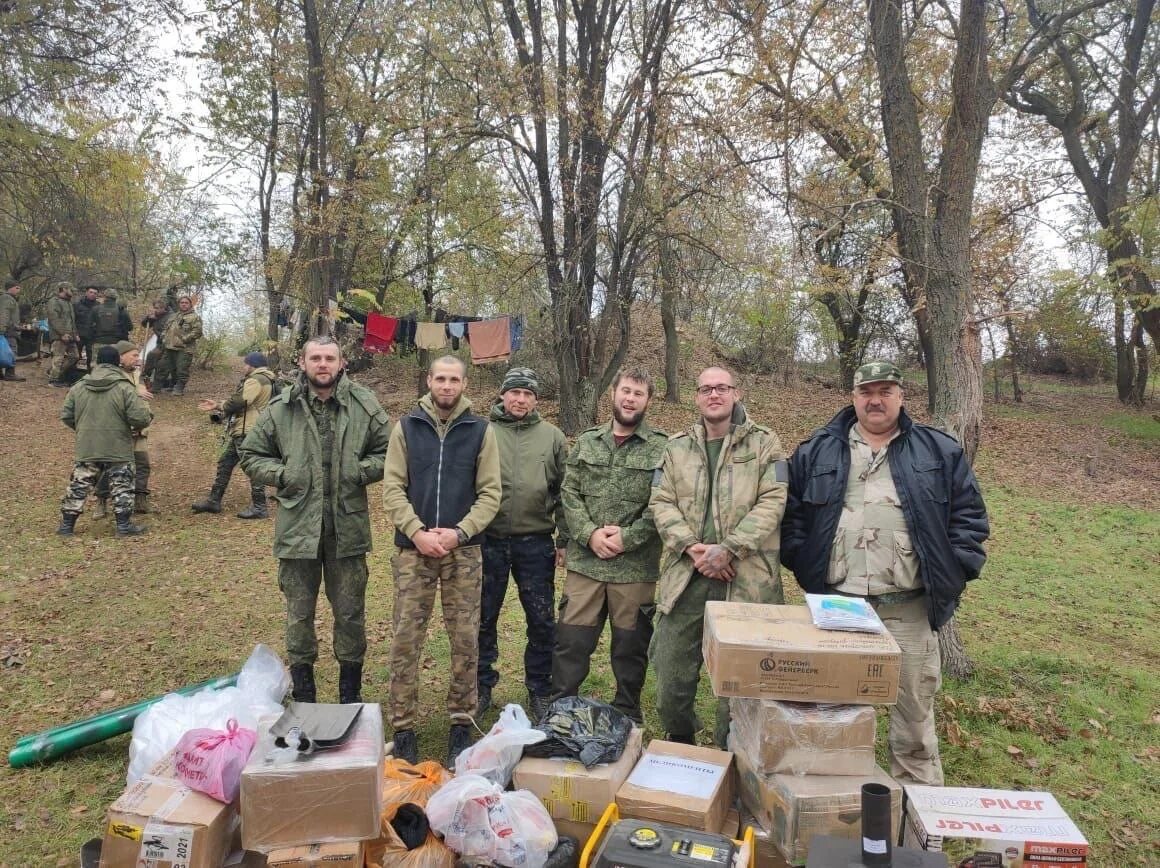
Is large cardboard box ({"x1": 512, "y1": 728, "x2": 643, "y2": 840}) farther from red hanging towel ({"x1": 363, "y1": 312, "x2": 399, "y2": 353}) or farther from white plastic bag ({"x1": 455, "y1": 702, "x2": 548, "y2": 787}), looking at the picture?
red hanging towel ({"x1": 363, "y1": 312, "x2": 399, "y2": 353})

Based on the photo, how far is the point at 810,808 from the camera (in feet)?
8.12

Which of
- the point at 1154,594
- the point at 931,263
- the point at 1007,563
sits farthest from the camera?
the point at 1007,563

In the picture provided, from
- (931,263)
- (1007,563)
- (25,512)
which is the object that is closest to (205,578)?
(25,512)

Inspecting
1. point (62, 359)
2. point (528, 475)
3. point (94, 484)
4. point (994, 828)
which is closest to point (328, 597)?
point (528, 475)

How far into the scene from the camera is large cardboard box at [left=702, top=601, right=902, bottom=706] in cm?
256

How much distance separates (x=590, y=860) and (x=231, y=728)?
55.8 inches

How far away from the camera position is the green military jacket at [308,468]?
370 cm

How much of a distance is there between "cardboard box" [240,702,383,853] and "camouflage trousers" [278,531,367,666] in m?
1.38

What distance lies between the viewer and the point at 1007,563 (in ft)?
25.7

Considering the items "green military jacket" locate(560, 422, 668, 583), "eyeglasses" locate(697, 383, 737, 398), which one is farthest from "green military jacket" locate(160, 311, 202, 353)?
"eyeglasses" locate(697, 383, 737, 398)

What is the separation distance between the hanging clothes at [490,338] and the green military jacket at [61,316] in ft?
25.3

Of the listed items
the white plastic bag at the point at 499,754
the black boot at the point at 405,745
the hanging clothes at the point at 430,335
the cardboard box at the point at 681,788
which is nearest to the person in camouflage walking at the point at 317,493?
the black boot at the point at 405,745

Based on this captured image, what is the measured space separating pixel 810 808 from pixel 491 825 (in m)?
1.07

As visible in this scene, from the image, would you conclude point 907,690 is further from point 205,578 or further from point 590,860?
point 205,578
